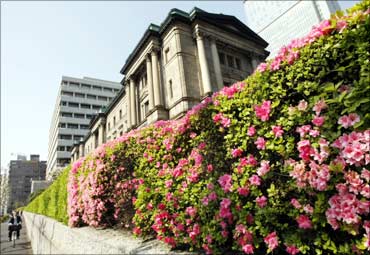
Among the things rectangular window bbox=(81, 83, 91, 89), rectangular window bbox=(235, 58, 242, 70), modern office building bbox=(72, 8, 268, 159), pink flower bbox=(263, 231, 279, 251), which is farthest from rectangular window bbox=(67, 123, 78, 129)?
pink flower bbox=(263, 231, 279, 251)

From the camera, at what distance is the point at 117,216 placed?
6.77 m

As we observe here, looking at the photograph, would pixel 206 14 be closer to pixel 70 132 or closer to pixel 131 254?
pixel 131 254

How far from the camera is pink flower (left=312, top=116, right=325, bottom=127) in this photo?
Answer: 8.36ft

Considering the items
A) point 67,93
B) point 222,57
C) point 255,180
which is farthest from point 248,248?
point 67,93

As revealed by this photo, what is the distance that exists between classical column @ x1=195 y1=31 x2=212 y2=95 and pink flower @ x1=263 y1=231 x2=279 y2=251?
809 inches

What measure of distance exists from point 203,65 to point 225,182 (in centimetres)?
2182

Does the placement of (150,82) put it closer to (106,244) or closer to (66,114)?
(106,244)

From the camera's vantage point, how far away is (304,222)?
8.38 ft

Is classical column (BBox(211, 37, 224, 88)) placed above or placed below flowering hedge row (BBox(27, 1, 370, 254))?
above

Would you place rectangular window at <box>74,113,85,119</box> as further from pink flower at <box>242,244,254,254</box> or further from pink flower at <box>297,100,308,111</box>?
pink flower at <box>297,100,308,111</box>

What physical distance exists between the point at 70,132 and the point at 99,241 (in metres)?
79.7

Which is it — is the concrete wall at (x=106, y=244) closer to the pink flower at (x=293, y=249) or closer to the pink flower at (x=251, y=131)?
the pink flower at (x=293, y=249)

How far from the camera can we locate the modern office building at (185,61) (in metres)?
23.8

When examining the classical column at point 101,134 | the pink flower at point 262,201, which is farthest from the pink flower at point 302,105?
the classical column at point 101,134
